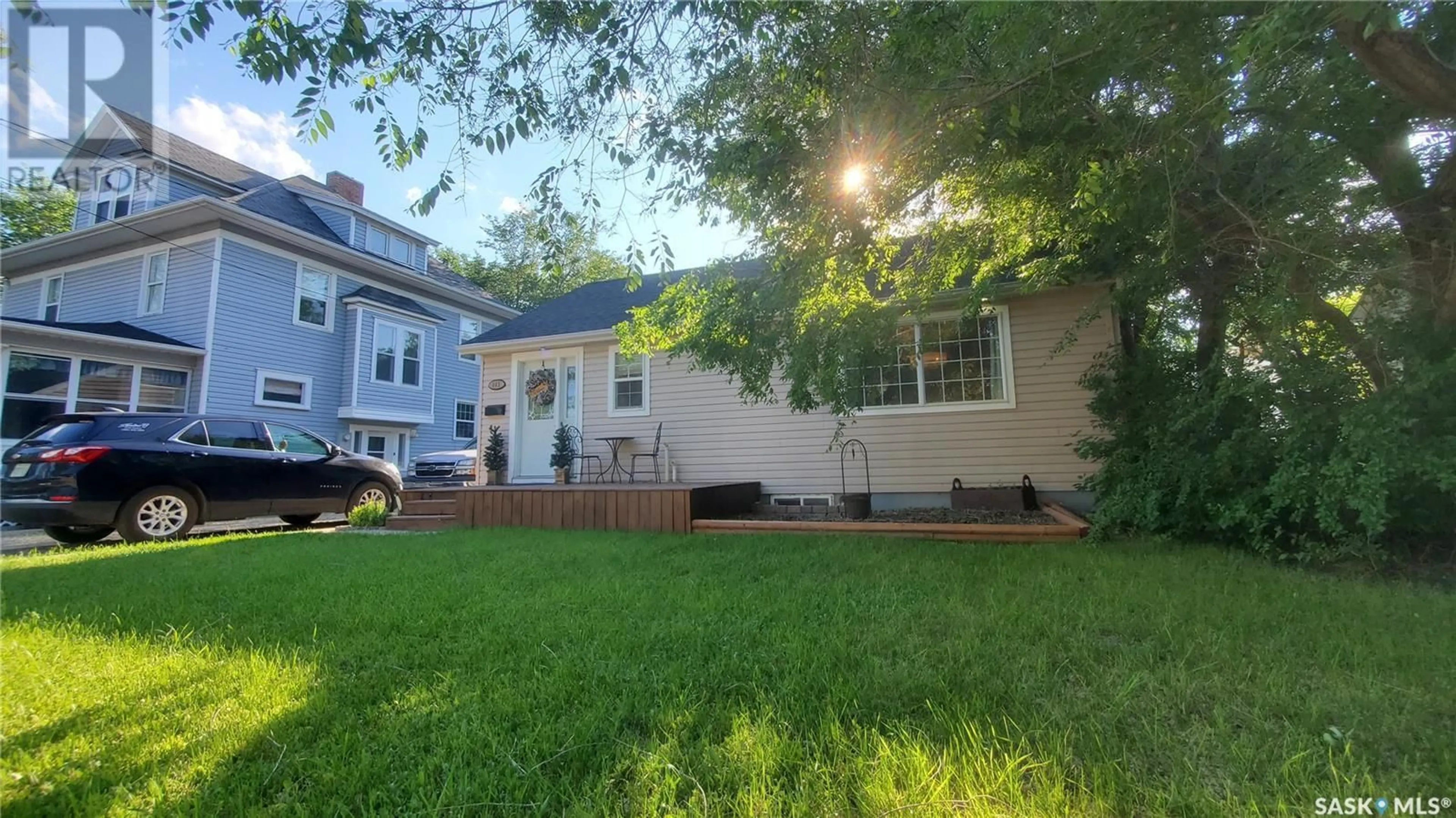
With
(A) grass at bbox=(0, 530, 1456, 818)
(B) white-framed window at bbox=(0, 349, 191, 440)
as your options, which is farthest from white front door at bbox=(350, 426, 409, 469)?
(A) grass at bbox=(0, 530, 1456, 818)

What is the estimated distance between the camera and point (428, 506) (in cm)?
776

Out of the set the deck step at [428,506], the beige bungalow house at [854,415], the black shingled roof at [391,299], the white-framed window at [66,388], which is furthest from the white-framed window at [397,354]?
the deck step at [428,506]

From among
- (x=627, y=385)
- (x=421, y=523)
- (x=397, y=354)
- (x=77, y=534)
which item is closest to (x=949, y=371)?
(x=627, y=385)

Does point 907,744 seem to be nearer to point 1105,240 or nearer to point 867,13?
point 867,13

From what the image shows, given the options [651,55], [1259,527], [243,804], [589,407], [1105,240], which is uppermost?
[651,55]

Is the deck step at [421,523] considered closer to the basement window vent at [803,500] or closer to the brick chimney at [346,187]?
the basement window vent at [803,500]

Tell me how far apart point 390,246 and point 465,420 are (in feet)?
17.0

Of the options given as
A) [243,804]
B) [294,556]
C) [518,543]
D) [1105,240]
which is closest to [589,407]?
[518,543]

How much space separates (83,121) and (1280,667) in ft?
18.2

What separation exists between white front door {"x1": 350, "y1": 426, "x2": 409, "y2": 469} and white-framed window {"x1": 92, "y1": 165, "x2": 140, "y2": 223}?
630 centimetres

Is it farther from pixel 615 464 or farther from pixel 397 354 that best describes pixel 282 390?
pixel 615 464

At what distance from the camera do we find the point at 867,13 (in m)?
3.51

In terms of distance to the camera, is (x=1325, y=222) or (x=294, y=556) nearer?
(x=1325, y=222)

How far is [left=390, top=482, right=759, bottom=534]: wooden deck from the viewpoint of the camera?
640cm
